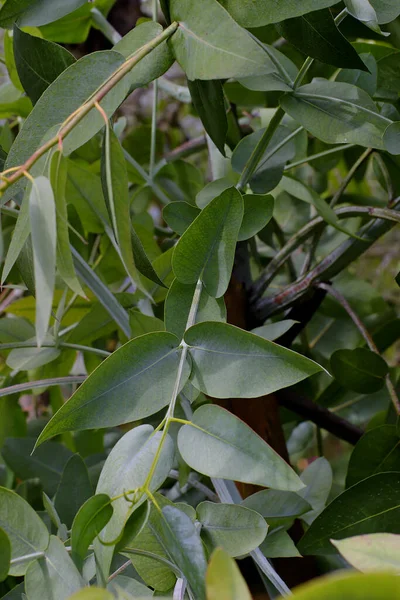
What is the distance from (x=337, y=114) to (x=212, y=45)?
82mm

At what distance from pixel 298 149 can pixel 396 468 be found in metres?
0.21

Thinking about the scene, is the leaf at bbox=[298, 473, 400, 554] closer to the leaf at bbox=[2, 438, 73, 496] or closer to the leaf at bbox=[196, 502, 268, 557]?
the leaf at bbox=[196, 502, 268, 557]

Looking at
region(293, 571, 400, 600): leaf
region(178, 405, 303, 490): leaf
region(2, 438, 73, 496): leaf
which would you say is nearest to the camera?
region(293, 571, 400, 600): leaf

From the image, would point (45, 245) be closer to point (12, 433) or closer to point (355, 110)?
point (355, 110)

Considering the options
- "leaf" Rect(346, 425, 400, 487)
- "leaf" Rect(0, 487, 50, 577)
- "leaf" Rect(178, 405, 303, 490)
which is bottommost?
"leaf" Rect(346, 425, 400, 487)

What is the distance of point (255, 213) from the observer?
0.96ft

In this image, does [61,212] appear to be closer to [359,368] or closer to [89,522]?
[89,522]

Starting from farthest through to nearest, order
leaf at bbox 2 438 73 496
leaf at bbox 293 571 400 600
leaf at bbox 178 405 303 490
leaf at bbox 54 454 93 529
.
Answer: leaf at bbox 2 438 73 496
leaf at bbox 54 454 93 529
leaf at bbox 178 405 303 490
leaf at bbox 293 571 400 600

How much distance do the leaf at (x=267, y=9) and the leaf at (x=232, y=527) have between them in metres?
0.18

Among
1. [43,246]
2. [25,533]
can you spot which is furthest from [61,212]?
[25,533]

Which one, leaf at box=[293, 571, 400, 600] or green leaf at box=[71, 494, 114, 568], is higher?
leaf at box=[293, 571, 400, 600]

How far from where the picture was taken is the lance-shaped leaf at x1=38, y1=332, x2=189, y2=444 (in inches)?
9.0

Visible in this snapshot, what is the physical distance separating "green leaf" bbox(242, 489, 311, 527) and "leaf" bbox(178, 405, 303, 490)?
8cm

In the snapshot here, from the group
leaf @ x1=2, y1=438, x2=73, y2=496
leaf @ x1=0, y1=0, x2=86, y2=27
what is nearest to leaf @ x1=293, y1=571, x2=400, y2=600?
leaf @ x1=0, y1=0, x2=86, y2=27
